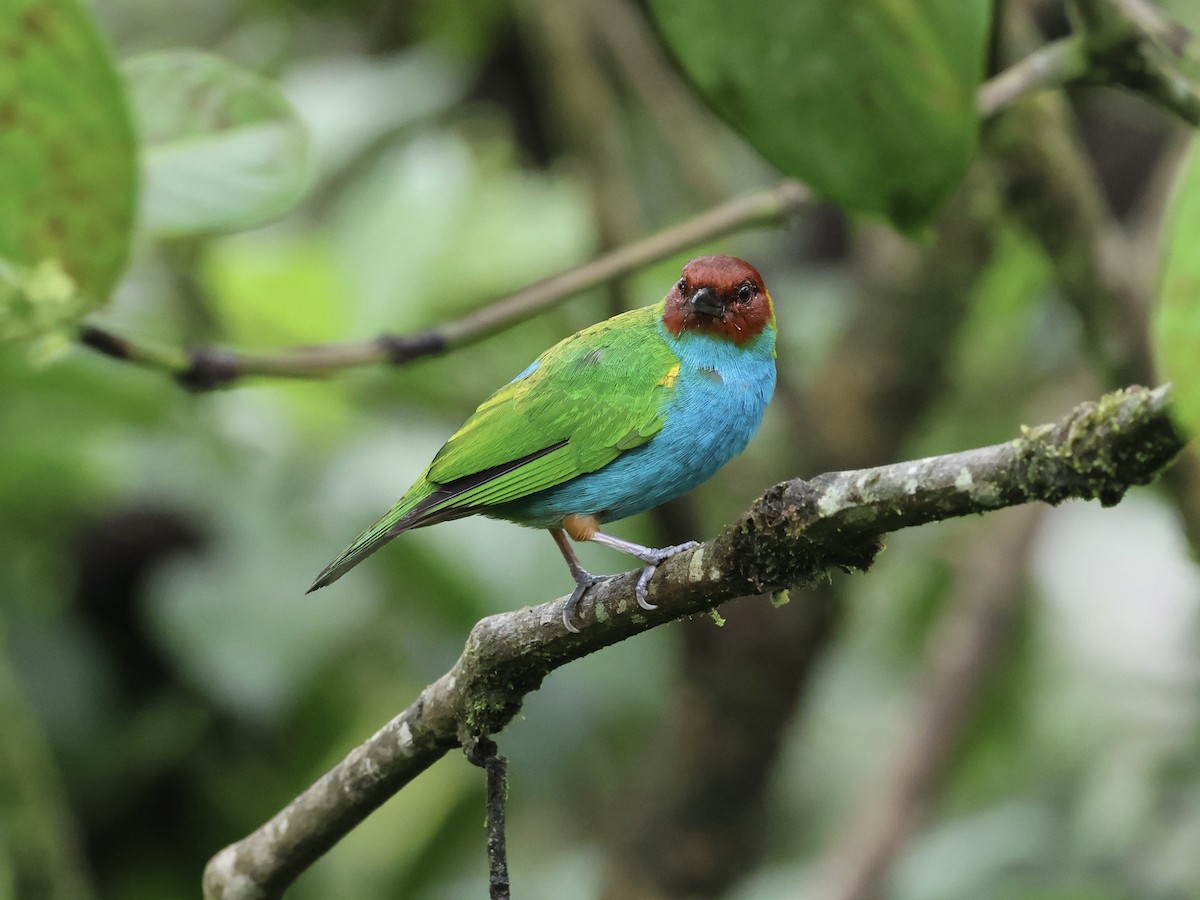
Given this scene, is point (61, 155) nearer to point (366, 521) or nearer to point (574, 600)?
point (574, 600)

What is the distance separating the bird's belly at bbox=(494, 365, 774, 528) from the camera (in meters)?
2.36

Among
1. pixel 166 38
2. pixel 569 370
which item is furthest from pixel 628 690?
pixel 166 38

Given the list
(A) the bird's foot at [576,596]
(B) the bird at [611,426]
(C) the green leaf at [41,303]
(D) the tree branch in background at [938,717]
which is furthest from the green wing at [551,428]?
(D) the tree branch in background at [938,717]

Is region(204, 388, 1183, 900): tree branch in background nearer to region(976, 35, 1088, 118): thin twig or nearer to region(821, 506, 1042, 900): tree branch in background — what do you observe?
region(976, 35, 1088, 118): thin twig

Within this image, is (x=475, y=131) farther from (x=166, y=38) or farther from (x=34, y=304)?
(x=34, y=304)

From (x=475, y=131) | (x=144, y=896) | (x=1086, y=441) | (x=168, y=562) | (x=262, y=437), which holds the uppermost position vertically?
(x=475, y=131)

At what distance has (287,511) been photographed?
4340 millimetres

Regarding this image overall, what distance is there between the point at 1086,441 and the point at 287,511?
3417 millimetres

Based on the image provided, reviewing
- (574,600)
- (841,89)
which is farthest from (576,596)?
(841,89)

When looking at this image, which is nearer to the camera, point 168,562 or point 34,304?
point 34,304

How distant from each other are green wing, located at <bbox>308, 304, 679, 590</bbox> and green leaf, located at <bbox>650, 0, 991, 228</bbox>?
0.44 m

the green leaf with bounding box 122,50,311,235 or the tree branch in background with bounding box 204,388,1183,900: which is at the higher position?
the green leaf with bounding box 122,50,311,235

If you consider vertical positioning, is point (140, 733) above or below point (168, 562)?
below

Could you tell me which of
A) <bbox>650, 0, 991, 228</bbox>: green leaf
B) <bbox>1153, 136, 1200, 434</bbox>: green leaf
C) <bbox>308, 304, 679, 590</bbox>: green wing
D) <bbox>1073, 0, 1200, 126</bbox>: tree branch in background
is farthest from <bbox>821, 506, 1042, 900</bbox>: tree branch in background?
<bbox>1153, 136, 1200, 434</bbox>: green leaf
